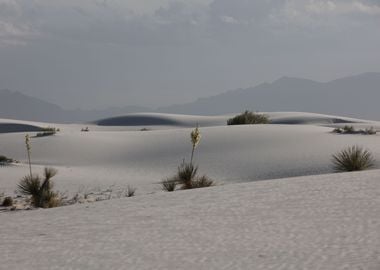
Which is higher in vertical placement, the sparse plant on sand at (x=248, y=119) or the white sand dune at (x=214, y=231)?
the sparse plant on sand at (x=248, y=119)

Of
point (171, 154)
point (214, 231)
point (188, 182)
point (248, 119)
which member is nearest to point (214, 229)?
point (214, 231)

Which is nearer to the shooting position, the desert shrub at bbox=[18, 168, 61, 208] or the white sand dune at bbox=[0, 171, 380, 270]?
the white sand dune at bbox=[0, 171, 380, 270]

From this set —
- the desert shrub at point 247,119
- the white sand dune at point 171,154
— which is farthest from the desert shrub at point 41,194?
the desert shrub at point 247,119

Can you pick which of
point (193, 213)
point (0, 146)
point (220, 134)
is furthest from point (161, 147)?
point (193, 213)

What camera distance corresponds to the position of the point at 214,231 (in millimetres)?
6395

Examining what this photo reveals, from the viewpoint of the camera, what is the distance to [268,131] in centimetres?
2184

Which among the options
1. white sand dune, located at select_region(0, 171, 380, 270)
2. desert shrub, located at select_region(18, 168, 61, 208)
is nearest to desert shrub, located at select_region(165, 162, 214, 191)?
desert shrub, located at select_region(18, 168, 61, 208)

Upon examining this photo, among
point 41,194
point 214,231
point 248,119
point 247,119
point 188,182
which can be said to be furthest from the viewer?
point 248,119

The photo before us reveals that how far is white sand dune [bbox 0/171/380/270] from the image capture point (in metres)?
5.17

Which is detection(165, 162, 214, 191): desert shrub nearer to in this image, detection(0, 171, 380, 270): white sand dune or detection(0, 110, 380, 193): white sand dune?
detection(0, 110, 380, 193): white sand dune

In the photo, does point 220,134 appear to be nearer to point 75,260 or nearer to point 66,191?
point 66,191

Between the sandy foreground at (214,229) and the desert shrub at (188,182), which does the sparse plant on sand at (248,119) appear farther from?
the desert shrub at (188,182)

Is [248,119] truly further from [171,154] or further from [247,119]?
[171,154]

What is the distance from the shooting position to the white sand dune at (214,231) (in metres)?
5.17
